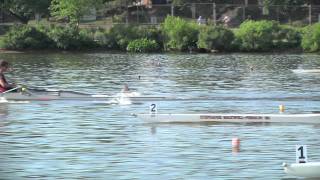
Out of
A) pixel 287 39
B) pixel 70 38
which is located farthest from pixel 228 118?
pixel 70 38

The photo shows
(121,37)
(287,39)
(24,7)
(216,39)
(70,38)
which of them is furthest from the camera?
(24,7)

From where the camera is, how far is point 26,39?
87.8 metres

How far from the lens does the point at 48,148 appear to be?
25797mm

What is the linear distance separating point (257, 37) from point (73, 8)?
22.2 m

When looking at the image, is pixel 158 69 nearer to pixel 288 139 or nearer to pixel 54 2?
pixel 288 139

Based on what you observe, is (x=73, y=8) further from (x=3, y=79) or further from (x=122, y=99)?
(x=3, y=79)

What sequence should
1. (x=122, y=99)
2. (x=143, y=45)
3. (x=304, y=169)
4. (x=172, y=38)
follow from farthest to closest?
(x=172, y=38), (x=143, y=45), (x=122, y=99), (x=304, y=169)

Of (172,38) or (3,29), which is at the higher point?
(3,29)

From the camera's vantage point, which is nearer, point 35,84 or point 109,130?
point 109,130

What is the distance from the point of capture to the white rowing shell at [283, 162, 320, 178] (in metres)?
20.7

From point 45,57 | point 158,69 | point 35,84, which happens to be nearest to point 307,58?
point 158,69

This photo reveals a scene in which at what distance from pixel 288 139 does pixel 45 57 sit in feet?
177

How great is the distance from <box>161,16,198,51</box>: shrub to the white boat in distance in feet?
185

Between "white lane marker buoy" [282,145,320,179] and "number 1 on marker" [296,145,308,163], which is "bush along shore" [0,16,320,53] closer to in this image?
"number 1 on marker" [296,145,308,163]
